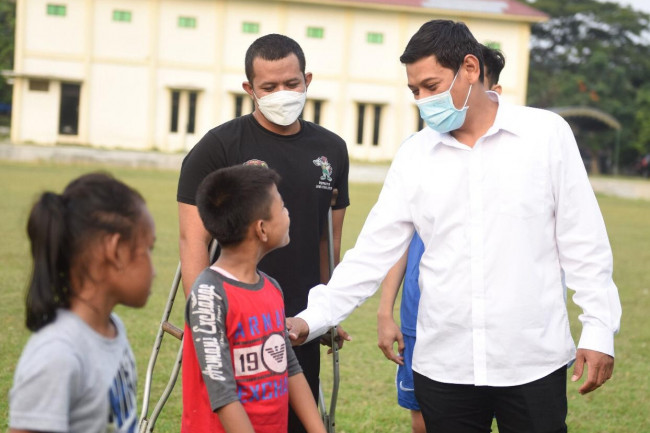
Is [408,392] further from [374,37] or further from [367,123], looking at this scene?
[374,37]

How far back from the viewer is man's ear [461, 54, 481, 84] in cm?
332

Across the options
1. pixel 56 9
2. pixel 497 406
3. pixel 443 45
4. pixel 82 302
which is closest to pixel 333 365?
pixel 497 406

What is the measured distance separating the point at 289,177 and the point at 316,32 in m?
40.2

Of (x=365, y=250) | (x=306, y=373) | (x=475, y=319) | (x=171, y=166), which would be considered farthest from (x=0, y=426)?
(x=171, y=166)

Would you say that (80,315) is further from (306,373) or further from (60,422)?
(306,373)

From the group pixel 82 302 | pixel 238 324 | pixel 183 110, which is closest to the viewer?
pixel 82 302

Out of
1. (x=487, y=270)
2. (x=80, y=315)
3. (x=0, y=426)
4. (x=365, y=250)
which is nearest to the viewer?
(x=80, y=315)

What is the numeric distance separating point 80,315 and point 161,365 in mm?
4848

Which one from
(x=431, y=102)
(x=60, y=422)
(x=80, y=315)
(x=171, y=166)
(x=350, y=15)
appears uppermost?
(x=350, y=15)

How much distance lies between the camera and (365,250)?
3.53 meters

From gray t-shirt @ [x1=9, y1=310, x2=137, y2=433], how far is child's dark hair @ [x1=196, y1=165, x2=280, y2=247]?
2.16 ft

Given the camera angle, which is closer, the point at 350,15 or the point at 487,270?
the point at 487,270

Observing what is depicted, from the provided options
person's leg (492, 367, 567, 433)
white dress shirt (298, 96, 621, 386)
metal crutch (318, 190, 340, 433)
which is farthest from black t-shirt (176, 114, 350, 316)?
person's leg (492, 367, 567, 433)

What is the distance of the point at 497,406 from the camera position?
129 inches
